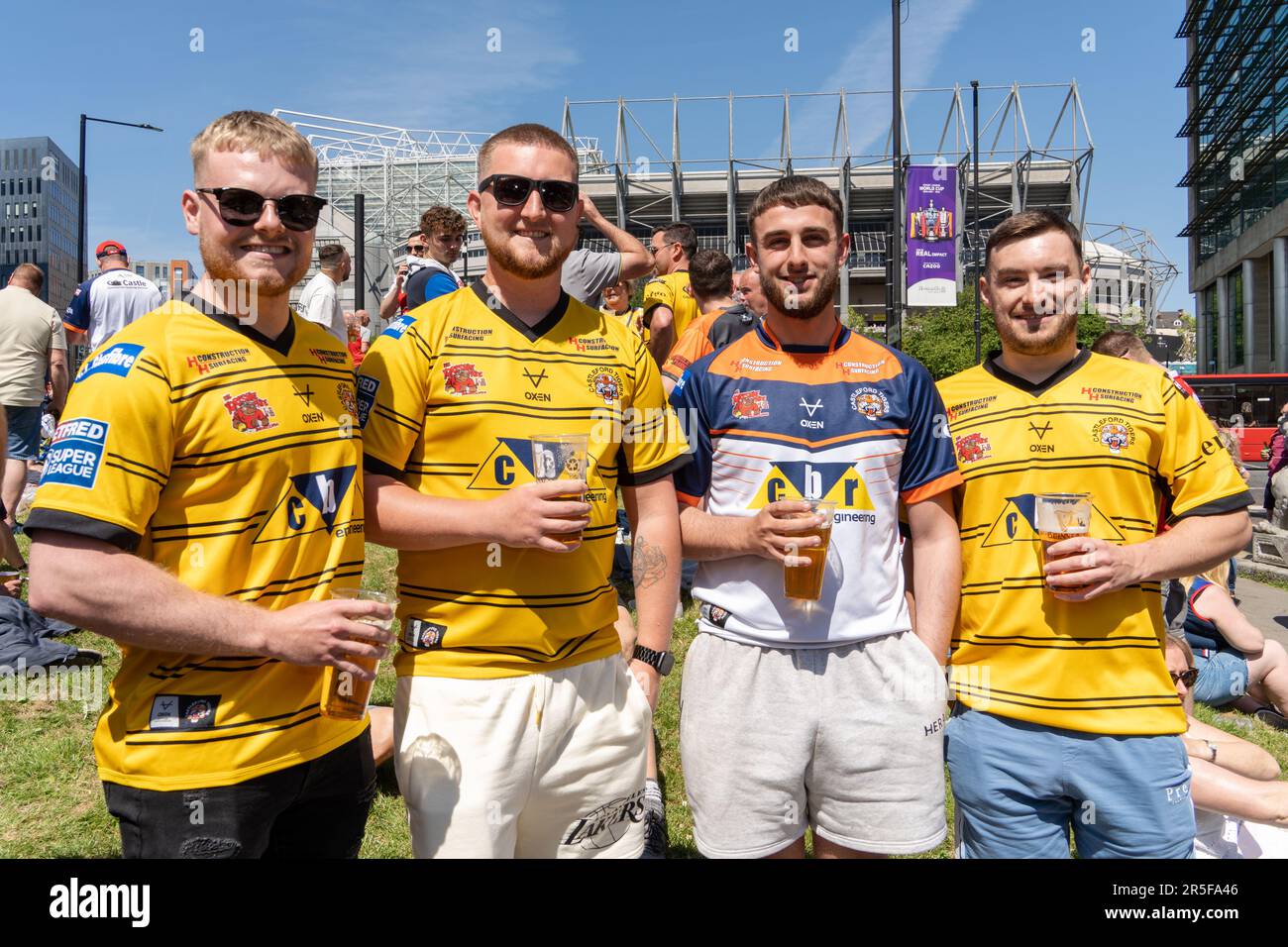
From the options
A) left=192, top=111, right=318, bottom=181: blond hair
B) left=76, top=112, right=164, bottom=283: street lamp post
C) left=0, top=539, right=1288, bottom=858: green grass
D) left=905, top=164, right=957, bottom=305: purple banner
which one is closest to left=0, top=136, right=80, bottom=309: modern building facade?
left=76, top=112, right=164, bottom=283: street lamp post

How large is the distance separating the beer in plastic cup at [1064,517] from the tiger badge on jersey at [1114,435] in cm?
29

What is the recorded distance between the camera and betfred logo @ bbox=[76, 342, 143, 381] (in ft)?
6.63

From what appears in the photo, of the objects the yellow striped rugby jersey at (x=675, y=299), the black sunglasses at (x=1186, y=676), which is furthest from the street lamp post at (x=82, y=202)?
the black sunglasses at (x=1186, y=676)

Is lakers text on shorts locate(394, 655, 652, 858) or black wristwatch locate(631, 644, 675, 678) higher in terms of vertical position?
black wristwatch locate(631, 644, 675, 678)

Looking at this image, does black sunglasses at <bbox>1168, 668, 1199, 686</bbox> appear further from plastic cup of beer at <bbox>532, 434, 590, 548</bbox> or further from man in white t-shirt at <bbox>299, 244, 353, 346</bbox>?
man in white t-shirt at <bbox>299, 244, 353, 346</bbox>

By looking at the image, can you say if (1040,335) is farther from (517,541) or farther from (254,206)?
(254,206)

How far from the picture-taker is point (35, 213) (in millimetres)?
98562

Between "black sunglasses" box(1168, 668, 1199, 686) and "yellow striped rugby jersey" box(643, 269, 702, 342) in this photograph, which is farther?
"yellow striped rugby jersey" box(643, 269, 702, 342)

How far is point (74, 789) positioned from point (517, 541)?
3.63 m

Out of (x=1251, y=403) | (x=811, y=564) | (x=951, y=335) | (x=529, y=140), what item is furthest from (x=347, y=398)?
(x=951, y=335)

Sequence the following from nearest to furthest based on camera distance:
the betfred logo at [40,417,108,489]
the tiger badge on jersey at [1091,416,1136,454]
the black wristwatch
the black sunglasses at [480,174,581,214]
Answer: the betfred logo at [40,417,108,489]
the black sunglasses at [480,174,581,214]
the black wristwatch
the tiger badge on jersey at [1091,416,1136,454]

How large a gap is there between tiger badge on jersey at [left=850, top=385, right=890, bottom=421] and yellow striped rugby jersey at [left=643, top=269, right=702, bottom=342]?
A: 5047 mm

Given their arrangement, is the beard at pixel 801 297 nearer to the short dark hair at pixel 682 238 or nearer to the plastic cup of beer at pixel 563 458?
the plastic cup of beer at pixel 563 458
